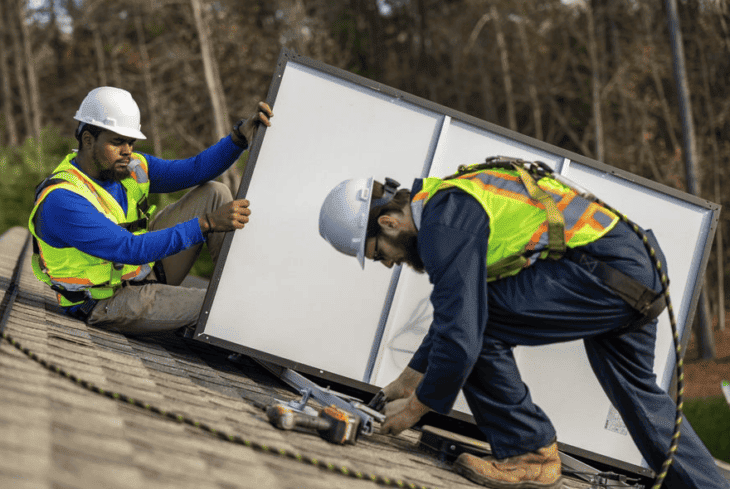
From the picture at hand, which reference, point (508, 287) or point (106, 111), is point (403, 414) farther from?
point (106, 111)

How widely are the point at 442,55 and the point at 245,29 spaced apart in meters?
10.6

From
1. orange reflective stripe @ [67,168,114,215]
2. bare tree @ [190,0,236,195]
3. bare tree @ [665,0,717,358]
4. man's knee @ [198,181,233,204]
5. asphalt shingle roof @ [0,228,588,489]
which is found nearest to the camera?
asphalt shingle roof @ [0,228,588,489]

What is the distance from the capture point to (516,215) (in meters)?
2.97

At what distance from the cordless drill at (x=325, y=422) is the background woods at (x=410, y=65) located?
1106 cm

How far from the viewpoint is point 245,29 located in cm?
1938

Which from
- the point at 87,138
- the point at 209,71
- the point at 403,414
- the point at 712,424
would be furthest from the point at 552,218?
the point at 209,71

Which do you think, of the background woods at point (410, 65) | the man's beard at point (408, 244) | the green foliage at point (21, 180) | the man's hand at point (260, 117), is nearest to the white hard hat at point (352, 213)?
the man's beard at point (408, 244)

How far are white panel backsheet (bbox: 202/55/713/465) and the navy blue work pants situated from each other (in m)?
1.06

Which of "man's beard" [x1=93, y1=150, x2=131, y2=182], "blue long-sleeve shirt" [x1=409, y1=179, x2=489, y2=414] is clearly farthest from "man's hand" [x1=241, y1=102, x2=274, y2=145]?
"blue long-sleeve shirt" [x1=409, y1=179, x2=489, y2=414]

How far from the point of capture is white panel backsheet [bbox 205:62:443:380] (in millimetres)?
4082

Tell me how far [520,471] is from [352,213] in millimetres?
1329

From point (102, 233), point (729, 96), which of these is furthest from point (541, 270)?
point (729, 96)

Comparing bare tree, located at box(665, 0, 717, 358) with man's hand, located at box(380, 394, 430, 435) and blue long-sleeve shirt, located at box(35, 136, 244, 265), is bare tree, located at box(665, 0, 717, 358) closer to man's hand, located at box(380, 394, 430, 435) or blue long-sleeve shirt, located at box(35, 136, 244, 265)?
blue long-sleeve shirt, located at box(35, 136, 244, 265)

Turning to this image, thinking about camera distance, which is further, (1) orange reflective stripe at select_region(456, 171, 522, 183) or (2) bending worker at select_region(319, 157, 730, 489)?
Result: (1) orange reflective stripe at select_region(456, 171, 522, 183)
